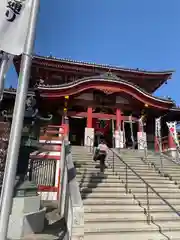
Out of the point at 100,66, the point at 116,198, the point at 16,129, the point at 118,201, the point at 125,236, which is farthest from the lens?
the point at 100,66

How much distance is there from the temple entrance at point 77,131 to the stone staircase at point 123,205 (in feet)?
29.3

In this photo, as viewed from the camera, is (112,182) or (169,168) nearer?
(112,182)

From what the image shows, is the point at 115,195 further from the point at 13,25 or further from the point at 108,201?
the point at 13,25

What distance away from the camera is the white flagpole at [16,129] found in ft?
10.4

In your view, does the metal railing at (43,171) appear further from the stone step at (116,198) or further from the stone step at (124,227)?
the stone step at (124,227)

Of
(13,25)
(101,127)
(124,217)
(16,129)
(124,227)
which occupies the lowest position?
(124,227)

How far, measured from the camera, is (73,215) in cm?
492

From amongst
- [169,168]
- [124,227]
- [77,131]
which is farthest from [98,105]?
[124,227]

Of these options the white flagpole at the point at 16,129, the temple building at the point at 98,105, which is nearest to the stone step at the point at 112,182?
the white flagpole at the point at 16,129

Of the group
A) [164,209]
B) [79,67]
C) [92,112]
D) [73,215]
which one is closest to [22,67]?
[73,215]

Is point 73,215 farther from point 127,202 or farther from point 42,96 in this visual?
point 42,96

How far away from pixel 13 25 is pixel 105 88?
12.2 m

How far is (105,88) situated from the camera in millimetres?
15680

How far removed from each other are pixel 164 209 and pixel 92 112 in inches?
402
